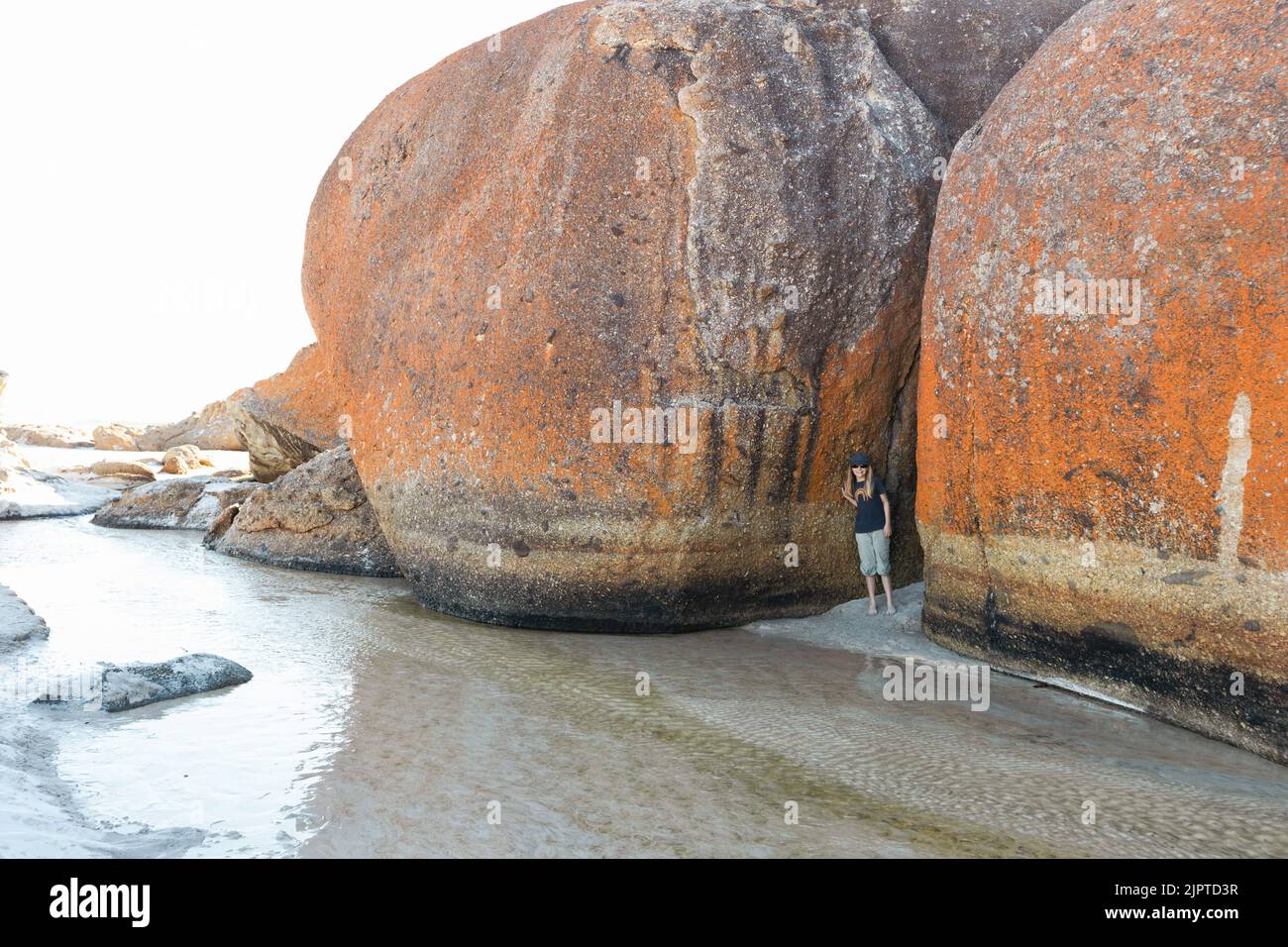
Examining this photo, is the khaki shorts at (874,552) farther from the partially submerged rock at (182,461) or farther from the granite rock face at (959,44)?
the partially submerged rock at (182,461)

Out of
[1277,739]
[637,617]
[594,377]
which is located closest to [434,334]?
[594,377]

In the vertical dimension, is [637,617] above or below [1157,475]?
below

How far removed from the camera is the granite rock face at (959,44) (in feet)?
19.4

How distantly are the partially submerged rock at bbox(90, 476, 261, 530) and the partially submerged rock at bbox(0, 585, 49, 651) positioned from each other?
4200 mm

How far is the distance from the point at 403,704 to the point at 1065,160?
3385mm

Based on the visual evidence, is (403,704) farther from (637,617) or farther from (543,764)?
(637,617)

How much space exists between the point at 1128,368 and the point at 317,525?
569 cm

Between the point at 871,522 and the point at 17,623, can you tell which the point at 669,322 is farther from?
the point at 17,623

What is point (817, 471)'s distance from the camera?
560cm

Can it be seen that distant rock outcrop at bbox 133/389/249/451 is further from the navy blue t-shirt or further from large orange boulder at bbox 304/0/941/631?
the navy blue t-shirt

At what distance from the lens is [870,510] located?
5.61 m

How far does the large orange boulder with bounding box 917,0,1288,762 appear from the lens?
352 cm
